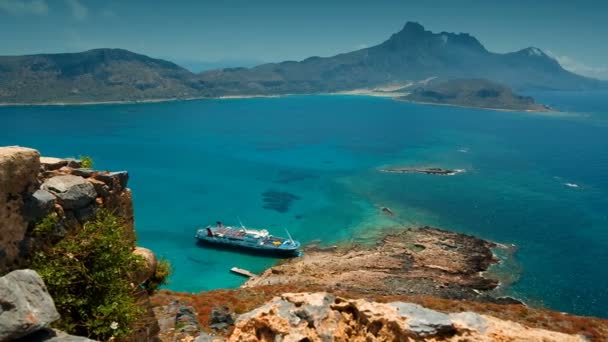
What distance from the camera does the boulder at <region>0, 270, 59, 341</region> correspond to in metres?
9.89

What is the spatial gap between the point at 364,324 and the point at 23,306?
9.98 meters

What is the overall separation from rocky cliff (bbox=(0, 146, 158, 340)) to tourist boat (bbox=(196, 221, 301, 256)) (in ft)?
169

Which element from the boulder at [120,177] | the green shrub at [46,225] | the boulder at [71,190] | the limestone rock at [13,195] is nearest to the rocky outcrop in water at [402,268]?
the boulder at [120,177]

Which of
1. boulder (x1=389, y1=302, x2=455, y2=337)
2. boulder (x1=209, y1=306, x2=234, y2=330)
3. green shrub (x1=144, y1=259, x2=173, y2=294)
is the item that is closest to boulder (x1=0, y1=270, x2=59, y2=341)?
boulder (x1=389, y1=302, x2=455, y2=337)

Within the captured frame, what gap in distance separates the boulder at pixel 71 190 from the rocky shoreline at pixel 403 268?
127 ft

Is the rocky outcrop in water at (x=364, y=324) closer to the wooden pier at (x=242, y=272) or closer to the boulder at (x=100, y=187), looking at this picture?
the boulder at (x=100, y=187)

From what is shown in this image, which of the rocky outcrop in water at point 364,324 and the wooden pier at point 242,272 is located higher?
the rocky outcrop in water at point 364,324

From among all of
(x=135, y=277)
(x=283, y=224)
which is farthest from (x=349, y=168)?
(x=135, y=277)

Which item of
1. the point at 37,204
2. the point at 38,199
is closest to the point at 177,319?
the point at 37,204

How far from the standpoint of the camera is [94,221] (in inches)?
655

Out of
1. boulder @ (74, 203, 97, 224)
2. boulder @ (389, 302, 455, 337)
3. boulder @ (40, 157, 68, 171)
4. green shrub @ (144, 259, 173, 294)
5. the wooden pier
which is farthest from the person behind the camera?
the wooden pier

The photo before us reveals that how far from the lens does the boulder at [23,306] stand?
32.4ft

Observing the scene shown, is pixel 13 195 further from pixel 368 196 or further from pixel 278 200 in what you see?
pixel 368 196

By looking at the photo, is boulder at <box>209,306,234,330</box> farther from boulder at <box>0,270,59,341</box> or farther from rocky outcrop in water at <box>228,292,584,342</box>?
boulder at <box>0,270,59,341</box>
